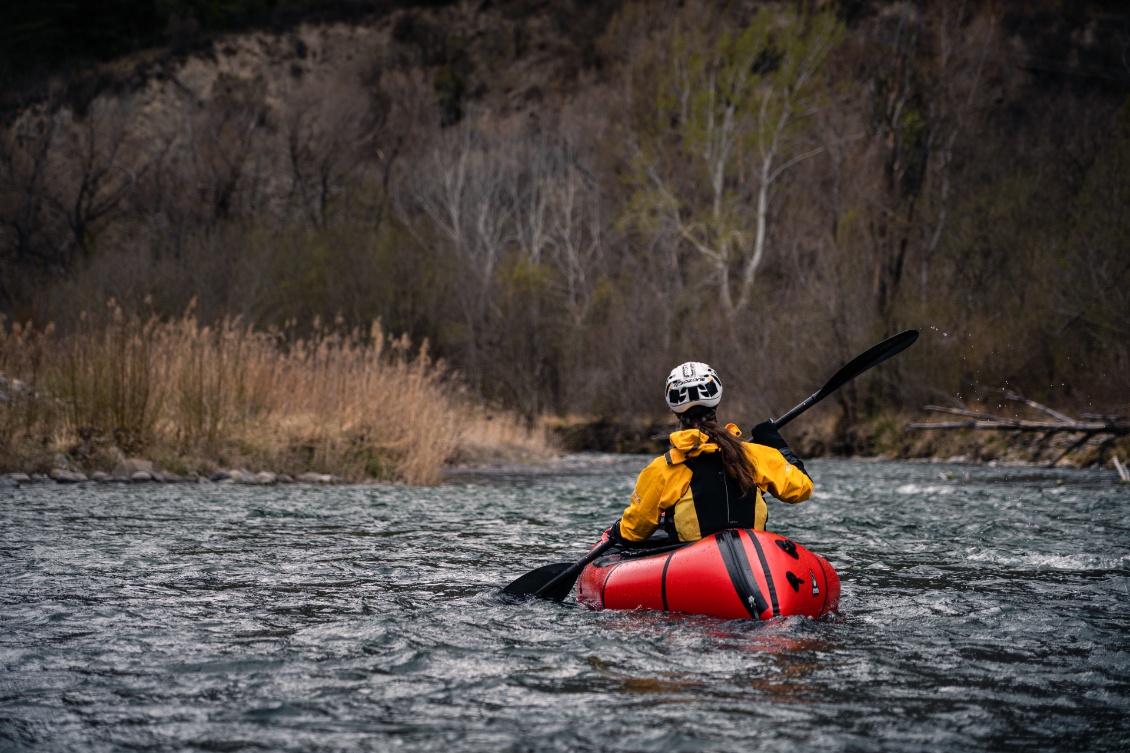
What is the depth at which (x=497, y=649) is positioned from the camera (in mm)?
4609

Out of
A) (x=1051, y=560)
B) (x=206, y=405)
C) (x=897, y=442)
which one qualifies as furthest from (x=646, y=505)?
(x=897, y=442)

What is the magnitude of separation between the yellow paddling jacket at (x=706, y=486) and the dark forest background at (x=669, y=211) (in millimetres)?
10398

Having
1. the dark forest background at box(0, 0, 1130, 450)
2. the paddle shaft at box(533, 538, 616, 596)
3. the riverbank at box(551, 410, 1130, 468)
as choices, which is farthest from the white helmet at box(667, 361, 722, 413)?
the dark forest background at box(0, 0, 1130, 450)

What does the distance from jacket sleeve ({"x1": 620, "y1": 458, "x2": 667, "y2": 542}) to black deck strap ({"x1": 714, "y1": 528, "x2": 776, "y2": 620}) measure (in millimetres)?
442

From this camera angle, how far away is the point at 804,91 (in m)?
30.5

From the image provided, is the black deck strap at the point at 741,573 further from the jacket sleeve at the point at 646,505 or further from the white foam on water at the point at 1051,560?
the white foam on water at the point at 1051,560

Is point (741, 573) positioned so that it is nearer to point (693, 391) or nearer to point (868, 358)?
point (693, 391)

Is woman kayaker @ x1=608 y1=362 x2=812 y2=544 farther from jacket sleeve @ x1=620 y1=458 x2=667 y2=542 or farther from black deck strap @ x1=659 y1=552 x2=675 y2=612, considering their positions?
black deck strap @ x1=659 y1=552 x2=675 y2=612

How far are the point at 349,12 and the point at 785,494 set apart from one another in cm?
5661

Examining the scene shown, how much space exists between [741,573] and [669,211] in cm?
2688

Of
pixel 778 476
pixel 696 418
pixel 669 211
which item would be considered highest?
pixel 669 211

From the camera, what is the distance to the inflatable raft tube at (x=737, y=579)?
489 cm

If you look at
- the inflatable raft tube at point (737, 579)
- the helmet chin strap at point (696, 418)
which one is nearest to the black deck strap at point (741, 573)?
the inflatable raft tube at point (737, 579)

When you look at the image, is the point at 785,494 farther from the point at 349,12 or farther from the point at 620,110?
the point at 349,12
